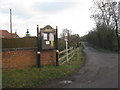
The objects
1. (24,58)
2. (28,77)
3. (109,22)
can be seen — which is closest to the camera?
(28,77)

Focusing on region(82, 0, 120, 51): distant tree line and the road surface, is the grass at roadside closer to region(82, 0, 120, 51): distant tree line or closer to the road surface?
the road surface

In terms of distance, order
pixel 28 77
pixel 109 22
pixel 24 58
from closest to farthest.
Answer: pixel 28 77
pixel 24 58
pixel 109 22

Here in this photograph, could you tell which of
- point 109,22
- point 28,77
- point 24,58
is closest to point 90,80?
point 28,77

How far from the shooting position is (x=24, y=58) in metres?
10.7

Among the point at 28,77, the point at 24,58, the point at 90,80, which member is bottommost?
the point at 90,80

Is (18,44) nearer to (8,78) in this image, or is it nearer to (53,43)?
(53,43)

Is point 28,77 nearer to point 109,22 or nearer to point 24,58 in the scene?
point 24,58

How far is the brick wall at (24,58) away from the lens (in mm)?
9992

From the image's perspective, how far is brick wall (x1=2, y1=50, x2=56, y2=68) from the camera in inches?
393

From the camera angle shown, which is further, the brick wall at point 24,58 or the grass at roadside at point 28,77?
the brick wall at point 24,58

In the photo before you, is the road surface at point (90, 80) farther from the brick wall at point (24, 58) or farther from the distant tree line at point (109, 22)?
the distant tree line at point (109, 22)

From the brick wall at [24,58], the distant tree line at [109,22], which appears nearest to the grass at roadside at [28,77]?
the brick wall at [24,58]

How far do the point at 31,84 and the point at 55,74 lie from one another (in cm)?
236

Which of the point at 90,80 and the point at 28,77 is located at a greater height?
the point at 28,77
